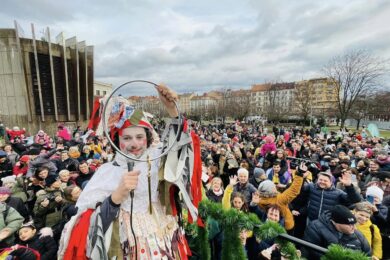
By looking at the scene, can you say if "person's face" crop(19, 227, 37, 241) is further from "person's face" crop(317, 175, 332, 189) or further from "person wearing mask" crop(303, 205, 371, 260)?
"person's face" crop(317, 175, 332, 189)

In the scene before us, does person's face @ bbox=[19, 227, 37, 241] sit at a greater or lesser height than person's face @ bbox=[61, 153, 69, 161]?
lesser

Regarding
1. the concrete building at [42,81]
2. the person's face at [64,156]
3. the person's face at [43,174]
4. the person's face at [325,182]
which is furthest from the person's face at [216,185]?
the concrete building at [42,81]

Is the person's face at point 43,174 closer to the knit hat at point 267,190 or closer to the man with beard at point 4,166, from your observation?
the man with beard at point 4,166

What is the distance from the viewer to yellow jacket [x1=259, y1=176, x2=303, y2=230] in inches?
160

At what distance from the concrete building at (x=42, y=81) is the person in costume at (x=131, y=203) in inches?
832

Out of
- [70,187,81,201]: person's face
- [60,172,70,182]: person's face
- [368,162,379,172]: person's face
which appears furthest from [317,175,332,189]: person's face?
[60,172,70,182]: person's face

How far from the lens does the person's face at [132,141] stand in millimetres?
1863

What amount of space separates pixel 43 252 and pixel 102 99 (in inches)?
98.1

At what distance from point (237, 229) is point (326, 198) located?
2186mm

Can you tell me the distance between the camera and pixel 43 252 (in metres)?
3.11

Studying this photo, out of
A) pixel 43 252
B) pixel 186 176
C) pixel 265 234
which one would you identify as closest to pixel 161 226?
pixel 186 176

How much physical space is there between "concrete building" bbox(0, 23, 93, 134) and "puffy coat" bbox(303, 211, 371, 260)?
2162cm

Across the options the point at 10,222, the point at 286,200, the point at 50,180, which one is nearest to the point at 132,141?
the point at 10,222

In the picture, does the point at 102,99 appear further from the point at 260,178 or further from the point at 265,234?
the point at 260,178
